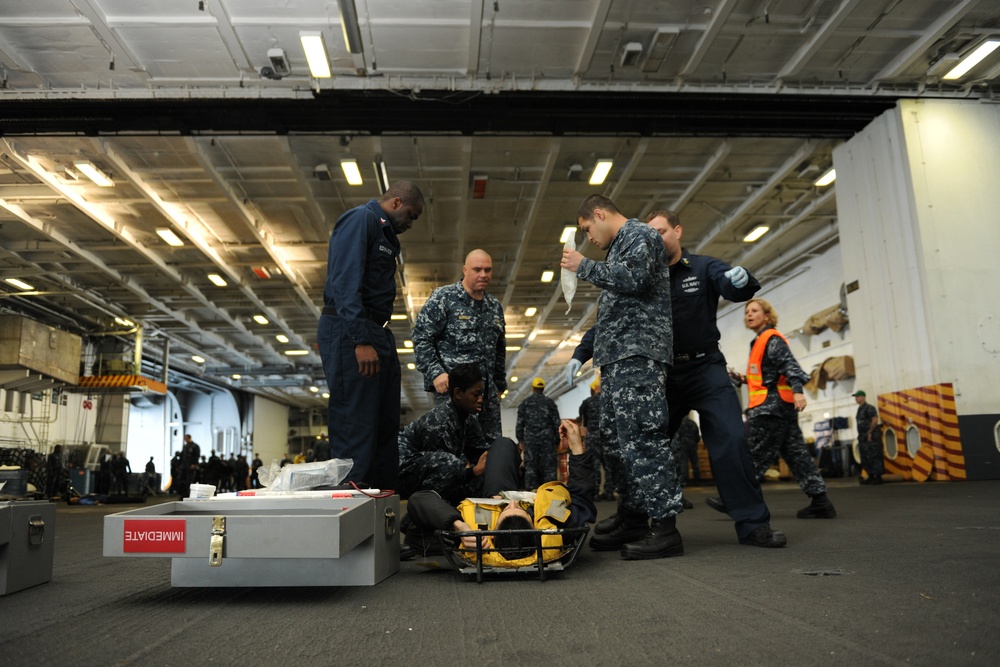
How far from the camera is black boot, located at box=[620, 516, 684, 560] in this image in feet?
9.98

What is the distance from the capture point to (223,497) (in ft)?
8.41

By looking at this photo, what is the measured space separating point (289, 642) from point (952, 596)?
1687 millimetres

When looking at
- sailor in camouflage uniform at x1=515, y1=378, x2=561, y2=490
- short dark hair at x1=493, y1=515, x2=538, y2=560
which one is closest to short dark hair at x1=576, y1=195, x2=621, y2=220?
short dark hair at x1=493, y1=515, x2=538, y2=560

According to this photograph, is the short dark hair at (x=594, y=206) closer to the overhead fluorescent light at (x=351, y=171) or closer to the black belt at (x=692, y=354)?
the black belt at (x=692, y=354)

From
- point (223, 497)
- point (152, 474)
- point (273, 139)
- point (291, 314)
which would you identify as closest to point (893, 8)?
point (273, 139)

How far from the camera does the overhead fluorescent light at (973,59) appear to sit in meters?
9.69

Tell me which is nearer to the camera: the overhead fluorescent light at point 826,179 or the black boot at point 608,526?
the black boot at point 608,526

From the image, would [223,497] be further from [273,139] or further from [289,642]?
[273,139]

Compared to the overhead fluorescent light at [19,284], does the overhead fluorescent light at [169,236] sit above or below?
above

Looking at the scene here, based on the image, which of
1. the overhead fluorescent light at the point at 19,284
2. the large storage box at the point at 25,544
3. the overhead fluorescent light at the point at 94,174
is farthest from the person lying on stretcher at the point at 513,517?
the overhead fluorescent light at the point at 19,284

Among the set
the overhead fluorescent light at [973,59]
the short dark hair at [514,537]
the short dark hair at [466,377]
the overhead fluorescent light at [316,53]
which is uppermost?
the overhead fluorescent light at [973,59]

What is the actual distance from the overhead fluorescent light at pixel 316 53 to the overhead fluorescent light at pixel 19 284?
506 inches

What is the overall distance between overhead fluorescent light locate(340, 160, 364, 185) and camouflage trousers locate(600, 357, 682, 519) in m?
9.68

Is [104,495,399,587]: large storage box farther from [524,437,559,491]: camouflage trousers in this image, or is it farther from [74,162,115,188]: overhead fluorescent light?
[74,162,115,188]: overhead fluorescent light
